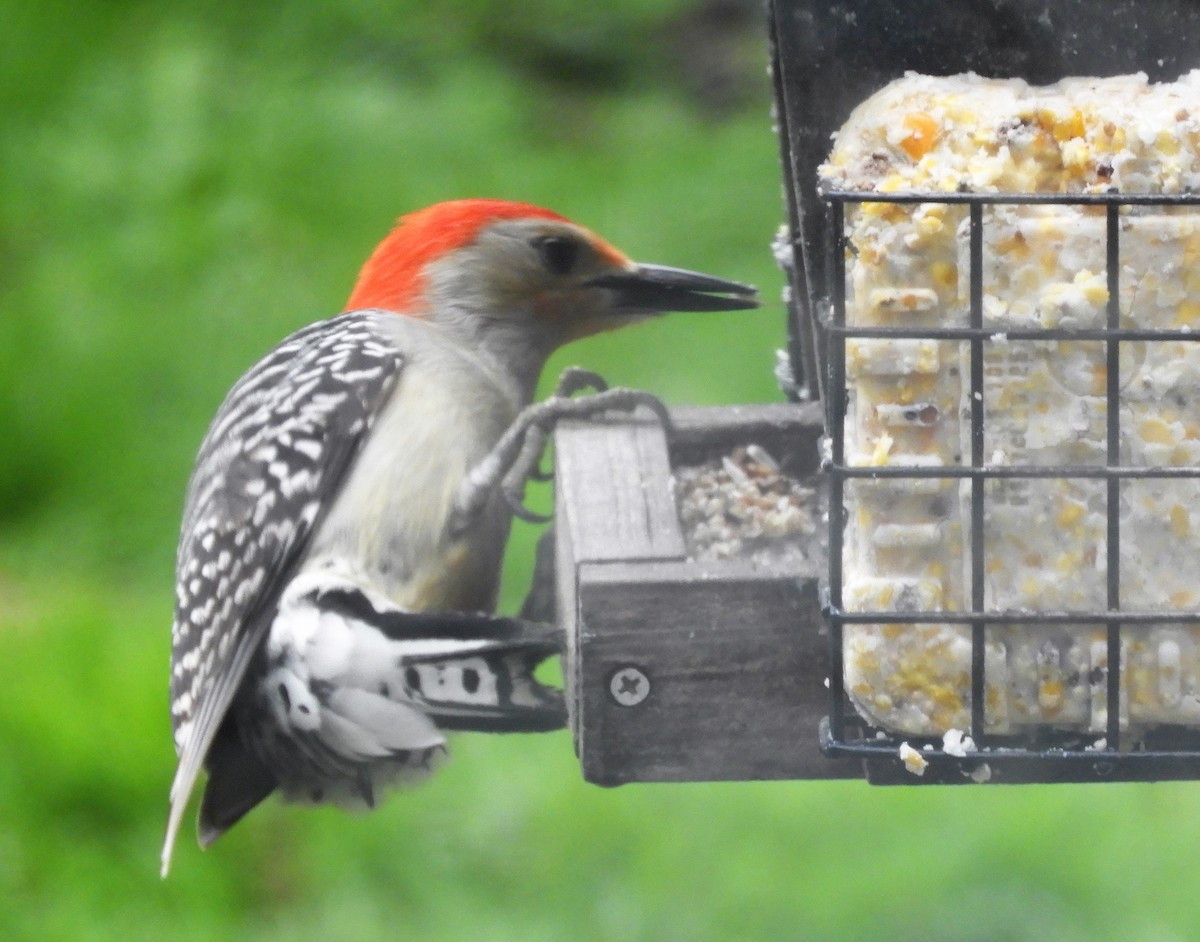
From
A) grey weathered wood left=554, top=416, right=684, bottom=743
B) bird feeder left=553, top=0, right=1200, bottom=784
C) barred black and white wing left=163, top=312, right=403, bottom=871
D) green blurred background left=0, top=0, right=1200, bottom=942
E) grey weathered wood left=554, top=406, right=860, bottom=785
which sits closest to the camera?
bird feeder left=553, top=0, right=1200, bottom=784

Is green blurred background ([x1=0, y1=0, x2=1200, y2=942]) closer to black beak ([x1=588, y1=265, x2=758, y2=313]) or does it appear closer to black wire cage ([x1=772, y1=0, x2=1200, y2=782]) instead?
black beak ([x1=588, y1=265, x2=758, y2=313])

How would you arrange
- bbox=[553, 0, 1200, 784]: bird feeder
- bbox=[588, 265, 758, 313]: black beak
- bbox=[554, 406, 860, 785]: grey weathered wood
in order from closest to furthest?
bbox=[553, 0, 1200, 784]: bird feeder
bbox=[554, 406, 860, 785]: grey weathered wood
bbox=[588, 265, 758, 313]: black beak

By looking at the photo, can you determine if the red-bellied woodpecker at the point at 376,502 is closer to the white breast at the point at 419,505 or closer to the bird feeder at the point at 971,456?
the white breast at the point at 419,505

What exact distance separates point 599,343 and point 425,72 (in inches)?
83.8

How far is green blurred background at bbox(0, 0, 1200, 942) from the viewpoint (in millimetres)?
4719

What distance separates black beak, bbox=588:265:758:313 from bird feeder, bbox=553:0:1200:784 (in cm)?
95

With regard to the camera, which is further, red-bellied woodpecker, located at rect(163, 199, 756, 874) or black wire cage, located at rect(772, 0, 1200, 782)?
red-bellied woodpecker, located at rect(163, 199, 756, 874)

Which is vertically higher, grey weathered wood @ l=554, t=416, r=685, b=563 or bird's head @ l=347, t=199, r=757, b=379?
bird's head @ l=347, t=199, r=757, b=379

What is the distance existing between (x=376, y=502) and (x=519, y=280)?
54 centimetres

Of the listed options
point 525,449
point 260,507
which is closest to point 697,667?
point 525,449

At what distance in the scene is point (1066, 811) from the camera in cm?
484

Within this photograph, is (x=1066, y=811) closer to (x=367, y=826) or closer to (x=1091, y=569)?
(x=367, y=826)

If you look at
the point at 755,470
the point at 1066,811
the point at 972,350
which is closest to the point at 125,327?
the point at 1066,811

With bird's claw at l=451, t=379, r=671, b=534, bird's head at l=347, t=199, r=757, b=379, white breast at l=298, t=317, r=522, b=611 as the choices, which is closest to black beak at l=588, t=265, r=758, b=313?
bird's head at l=347, t=199, r=757, b=379
